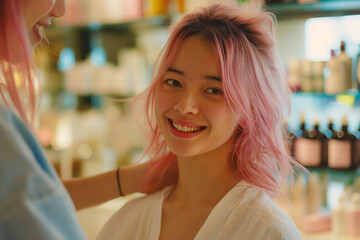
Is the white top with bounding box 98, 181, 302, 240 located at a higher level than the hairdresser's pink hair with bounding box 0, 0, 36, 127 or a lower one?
lower

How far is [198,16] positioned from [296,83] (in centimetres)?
114

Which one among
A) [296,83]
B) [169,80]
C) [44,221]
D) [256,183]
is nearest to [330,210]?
[296,83]

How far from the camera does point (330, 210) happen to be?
2.17 meters

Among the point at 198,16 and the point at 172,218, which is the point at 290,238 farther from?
the point at 198,16

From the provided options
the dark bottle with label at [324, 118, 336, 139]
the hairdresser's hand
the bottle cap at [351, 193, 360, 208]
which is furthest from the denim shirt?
the dark bottle with label at [324, 118, 336, 139]

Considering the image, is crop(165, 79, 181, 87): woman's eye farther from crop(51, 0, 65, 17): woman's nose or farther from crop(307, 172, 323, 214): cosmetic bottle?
crop(307, 172, 323, 214): cosmetic bottle

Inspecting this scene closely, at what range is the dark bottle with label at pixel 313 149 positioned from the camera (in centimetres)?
208

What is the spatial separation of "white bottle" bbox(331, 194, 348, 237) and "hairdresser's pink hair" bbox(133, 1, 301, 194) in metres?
0.97

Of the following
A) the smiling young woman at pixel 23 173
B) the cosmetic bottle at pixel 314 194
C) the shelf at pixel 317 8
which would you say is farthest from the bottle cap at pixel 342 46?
the smiling young woman at pixel 23 173

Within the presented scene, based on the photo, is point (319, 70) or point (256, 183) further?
point (319, 70)

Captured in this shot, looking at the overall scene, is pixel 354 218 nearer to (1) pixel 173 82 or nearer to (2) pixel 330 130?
(2) pixel 330 130

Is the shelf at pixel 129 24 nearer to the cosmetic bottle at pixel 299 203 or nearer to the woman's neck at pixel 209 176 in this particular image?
the cosmetic bottle at pixel 299 203

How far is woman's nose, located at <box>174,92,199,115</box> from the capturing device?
1006 mm

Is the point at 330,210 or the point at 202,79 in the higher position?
the point at 202,79
